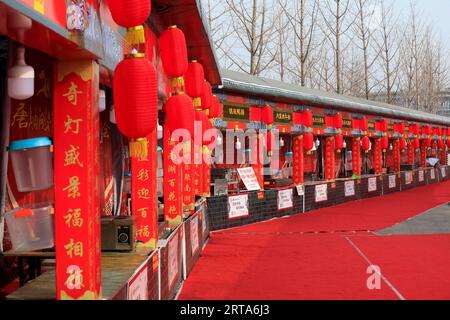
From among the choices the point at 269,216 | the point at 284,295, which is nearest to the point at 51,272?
the point at 284,295

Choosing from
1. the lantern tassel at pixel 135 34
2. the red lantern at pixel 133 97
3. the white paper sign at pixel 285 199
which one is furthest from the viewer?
the white paper sign at pixel 285 199

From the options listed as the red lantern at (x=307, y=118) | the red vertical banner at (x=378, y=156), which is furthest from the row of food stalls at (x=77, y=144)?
the red vertical banner at (x=378, y=156)

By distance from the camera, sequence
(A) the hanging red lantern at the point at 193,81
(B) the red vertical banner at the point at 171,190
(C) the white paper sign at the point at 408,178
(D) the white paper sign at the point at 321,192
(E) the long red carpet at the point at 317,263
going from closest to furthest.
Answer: (E) the long red carpet at the point at 317,263 → (B) the red vertical banner at the point at 171,190 → (A) the hanging red lantern at the point at 193,81 → (D) the white paper sign at the point at 321,192 → (C) the white paper sign at the point at 408,178

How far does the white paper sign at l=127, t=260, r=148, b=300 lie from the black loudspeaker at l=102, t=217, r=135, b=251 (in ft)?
1.89

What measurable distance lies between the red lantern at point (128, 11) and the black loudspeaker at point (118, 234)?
245 centimetres

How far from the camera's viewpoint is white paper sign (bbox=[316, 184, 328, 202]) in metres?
20.0

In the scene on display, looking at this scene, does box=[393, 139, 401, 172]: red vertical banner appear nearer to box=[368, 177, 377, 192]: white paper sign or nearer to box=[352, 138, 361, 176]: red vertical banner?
box=[368, 177, 377, 192]: white paper sign

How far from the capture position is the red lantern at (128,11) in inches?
172

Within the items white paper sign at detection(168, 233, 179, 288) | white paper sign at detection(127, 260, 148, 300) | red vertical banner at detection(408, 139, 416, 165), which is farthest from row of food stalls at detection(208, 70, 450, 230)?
white paper sign at detection(127, 260, 148, 300)

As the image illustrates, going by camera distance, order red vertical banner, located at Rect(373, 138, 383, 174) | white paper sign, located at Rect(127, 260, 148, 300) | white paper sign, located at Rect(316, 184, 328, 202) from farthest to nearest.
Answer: red vertical banner, located at Rect(373, 138, 383, 174) < white paper sign, located at Rect(316, 184, 328, 202) < white paper sign, located at Rect(127, 260, 148, 300)

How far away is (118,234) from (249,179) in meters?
10.5

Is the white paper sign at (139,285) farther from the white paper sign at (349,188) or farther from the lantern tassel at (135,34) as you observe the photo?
the white paper sign at (349,188)
